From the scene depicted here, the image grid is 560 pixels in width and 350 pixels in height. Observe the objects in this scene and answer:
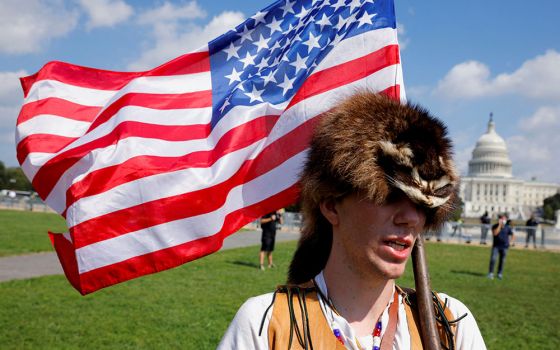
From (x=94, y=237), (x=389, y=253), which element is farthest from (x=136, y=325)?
(x=389, y=253)

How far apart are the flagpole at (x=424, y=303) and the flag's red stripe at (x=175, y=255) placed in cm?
94

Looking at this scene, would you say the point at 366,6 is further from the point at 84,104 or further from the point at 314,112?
the point at 84,104

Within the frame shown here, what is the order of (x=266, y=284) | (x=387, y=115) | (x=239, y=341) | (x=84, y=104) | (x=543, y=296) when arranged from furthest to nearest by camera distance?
(x=543, y=296)
(x=266, y=284)
(x=84, y=104)
(x=387, y=115)
(x=239, y=341)

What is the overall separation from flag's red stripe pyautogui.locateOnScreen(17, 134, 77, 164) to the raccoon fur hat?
196 centimetres

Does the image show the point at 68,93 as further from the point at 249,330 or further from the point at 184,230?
the point at 249,330

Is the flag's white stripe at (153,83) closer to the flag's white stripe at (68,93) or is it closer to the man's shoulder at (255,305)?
the flag's white stripe at (68,93)

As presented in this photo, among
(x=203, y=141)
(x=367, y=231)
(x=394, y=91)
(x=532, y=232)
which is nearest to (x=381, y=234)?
(x=367, y=231)

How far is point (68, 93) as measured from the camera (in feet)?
12.3

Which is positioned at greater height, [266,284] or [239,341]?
[239,341]

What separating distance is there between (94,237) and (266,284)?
9574mm

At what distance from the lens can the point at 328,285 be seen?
7.22 ft

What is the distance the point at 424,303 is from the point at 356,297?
28 centimetres

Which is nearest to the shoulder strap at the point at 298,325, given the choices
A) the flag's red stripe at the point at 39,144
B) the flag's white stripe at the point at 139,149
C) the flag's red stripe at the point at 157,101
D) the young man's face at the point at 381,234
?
the young man's face at the point at 381,234

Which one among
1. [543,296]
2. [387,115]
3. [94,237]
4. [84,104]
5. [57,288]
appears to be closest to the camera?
[387,115]
